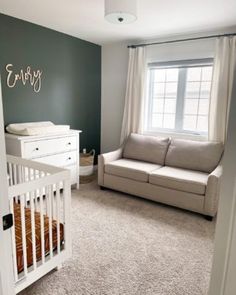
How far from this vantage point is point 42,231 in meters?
1.71

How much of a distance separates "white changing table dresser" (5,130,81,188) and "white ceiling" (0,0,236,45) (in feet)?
5.02

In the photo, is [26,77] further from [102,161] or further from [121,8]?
[121,8]

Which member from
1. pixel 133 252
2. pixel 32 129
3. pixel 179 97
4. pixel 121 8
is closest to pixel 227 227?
pixel 133 252

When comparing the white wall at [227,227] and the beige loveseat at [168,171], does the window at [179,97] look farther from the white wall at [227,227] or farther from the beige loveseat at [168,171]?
the white wall at [227,227]

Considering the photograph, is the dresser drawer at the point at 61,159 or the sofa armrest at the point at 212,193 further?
the dresser drawer at the point at 61,159

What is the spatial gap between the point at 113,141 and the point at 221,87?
2207mm

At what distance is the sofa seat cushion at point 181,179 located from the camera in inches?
114

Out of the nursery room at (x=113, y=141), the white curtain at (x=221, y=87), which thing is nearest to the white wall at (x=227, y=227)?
the nursery room at (x=113, y=141)

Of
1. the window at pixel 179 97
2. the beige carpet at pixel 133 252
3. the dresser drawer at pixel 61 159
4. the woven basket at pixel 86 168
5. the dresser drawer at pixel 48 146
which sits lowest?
the beige carpet at pixel 133 252

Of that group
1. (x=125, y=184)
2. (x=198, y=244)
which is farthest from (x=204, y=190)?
(x=125, y=184)

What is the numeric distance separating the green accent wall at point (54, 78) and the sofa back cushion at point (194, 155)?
173 centimetres

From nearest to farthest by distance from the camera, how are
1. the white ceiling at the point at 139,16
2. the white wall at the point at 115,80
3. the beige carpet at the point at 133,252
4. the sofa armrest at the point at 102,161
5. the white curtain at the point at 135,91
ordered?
the beige carpet at the point at 133,252 < the white ceiling at the point at 139,16 < the sofa armrest at the point at 102,161 < the white wall at the point at 115,80 < the white curtain at the point at 135,91

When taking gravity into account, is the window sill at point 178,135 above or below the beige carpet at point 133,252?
above

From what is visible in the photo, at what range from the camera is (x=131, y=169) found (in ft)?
11.2
